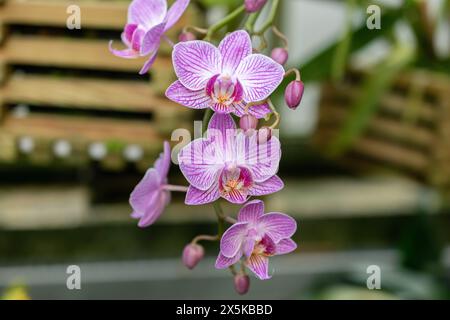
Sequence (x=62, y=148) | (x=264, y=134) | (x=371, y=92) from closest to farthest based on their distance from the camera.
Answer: (x=264, y=134) < (x=62, y=148) < (x=371, y=92)

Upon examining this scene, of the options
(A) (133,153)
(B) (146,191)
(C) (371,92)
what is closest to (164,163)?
(B) (146,191)

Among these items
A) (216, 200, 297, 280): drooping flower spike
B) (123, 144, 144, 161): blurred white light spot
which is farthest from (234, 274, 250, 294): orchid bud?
(123, 144, 144, 161): blurred white light spot

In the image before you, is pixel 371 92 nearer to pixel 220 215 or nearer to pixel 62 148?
pixel 62 148

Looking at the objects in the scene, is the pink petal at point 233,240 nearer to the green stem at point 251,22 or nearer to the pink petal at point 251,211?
the pink petal at point 251,211

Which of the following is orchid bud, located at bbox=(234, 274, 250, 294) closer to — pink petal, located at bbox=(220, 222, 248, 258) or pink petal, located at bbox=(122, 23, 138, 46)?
pink petal, located at bbox=(220, 222, 248, 258)
